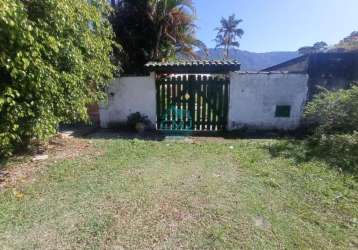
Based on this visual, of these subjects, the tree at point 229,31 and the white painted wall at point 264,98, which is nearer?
the white painted wall at point 264,98

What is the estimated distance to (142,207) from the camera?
3.67m

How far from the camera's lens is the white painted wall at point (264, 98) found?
8289mm

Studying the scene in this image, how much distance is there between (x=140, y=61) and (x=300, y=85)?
6.51 meters

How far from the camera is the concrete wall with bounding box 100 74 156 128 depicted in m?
8.55

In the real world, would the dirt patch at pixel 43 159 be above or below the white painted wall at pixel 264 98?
below

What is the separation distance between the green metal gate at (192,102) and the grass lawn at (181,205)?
298 centimetres

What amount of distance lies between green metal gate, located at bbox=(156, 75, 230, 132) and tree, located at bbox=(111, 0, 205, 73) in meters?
2.92

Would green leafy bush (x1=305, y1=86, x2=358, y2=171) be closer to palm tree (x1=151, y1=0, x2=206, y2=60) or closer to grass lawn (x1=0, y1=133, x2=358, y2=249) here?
grass lawn (x1=0, y1=133, x2=358, y2=249)

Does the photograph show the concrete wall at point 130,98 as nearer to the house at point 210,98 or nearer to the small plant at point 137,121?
the house at point 210,98

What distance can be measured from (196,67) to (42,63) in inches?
191

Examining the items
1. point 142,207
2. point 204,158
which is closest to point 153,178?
point 142,207

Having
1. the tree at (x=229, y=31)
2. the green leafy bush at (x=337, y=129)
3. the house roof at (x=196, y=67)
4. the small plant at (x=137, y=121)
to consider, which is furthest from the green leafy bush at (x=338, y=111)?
the tree at (x=229, y=31)

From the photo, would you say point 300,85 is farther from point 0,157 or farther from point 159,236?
point 0,157

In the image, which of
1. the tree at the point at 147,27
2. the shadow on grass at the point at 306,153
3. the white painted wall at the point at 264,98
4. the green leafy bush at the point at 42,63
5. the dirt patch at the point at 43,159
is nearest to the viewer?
the green leafy bush at the point at 42,63
